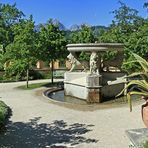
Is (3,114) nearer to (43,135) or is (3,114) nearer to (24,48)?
(43,135)

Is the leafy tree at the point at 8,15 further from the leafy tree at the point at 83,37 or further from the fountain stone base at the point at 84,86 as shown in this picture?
the fountain stone base at the point at 84,86

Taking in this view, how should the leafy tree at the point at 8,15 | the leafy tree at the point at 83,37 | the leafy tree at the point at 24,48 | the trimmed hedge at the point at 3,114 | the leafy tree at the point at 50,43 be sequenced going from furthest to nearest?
the leafy tree at the point at 8,15
the leafy tree at the point at 83,37
the leafy tree at the point at 50,43
the leafy tree at the point at 24,48
the trimmed hedge at the point at 3,114

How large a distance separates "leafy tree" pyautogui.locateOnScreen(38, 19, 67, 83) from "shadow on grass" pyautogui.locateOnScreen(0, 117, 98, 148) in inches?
435

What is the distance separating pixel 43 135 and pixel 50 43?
13.5m

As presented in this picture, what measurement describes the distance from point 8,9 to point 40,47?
18602mm

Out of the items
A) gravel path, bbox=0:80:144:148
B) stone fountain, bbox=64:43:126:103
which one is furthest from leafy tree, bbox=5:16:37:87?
gravel path, bbox=0:80:144:148

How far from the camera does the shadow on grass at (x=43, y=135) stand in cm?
1013

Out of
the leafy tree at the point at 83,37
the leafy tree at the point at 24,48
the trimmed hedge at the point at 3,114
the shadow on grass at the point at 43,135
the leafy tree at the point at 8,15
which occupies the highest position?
the leafy tree at the point at 8,15

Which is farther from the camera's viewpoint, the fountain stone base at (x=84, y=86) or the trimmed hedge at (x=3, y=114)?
the fountain stone base at (x=84, y=86)

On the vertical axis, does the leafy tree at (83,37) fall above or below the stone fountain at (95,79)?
above

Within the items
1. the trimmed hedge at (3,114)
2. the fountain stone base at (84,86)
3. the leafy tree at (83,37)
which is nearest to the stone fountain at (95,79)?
the fountain stone base at (84,86)

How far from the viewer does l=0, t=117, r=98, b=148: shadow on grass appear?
1013 centimetres

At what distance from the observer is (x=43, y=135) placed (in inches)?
435

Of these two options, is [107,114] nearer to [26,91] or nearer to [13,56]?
[26,91]
